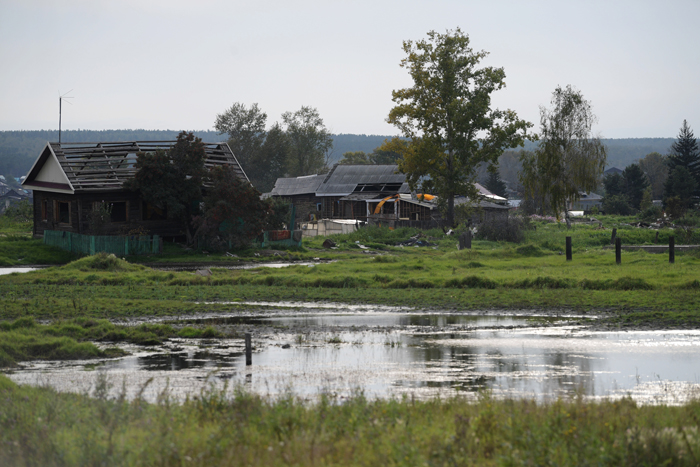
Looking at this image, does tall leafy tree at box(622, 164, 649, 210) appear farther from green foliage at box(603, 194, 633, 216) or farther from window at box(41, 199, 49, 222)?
window at box(41, 199, 49, 222)

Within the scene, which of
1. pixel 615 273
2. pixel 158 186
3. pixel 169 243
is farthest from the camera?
pixel 169 243

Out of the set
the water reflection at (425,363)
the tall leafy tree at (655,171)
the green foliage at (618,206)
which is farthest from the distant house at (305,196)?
the tall leafy tree at (655,171)

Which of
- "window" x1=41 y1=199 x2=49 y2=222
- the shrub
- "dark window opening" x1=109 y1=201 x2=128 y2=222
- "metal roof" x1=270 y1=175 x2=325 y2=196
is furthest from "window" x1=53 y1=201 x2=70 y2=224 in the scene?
"metal roof" x1=270 y1=175 x2=325 y2=196

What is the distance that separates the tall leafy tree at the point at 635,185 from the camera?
315 feet

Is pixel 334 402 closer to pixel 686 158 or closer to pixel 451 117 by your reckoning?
pixel 451 117

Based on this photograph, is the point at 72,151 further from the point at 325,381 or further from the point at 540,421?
the point at 540,421

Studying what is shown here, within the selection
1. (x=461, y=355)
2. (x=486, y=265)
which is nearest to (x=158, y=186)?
(x=486, y=265)

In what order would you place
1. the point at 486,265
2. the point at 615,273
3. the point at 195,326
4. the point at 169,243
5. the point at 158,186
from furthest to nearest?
the point at 169,243 < the point at 158,186 < the point at 486,265 < the point at 615,273 < the point at 195,326

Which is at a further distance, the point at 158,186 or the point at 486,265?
the point at 158,186

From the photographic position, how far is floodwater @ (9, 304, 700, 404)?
11.6 meters

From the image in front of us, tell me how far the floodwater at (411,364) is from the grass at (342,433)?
1.22 meters

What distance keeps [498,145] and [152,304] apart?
42.7 m

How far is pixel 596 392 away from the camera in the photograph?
11.3m

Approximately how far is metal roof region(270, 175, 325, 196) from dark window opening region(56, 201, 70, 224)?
3263 cm
